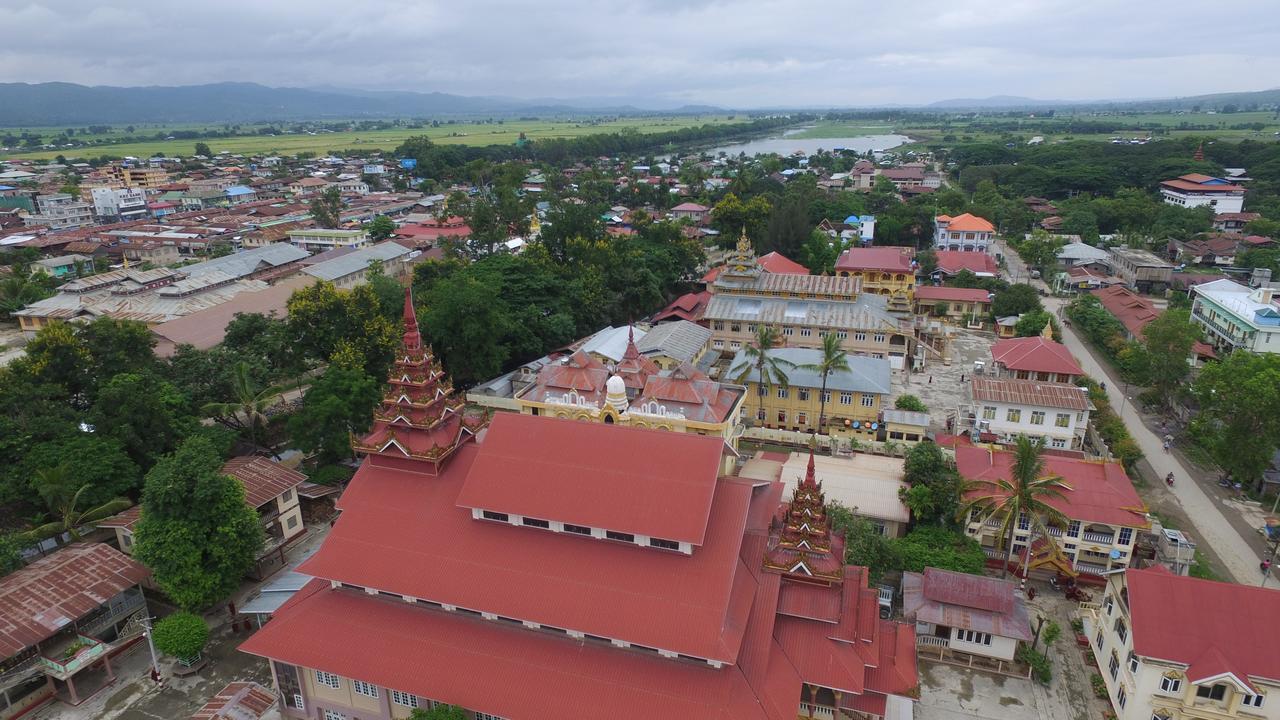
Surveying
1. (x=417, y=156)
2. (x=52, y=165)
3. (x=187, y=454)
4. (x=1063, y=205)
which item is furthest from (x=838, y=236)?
(x=52, y=165)

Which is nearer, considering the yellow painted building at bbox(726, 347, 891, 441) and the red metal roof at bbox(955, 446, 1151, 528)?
the red metal roof at bbox(955, 446, 1151, 528)

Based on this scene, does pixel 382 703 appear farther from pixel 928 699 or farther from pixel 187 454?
pixel 928 699

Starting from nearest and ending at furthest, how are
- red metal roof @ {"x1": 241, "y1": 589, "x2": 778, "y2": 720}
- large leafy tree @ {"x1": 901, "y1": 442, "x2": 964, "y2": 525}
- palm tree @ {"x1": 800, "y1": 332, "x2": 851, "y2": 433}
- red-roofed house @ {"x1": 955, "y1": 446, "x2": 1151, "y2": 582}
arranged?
red metal roof @ {"x1": 241, "y1": 589, "x2": 778, "y2": 720} → red-roofed house @ {"x1": 955, "y1": 446, "x2": 1151, "y2": 582} → large leafy tree @ {"x1": 901, "y1": 442, "x2": 964, "y2": 525} → palm tree @ {"x1": 800, "y1": 332, "x2": 851, "y2": 433}

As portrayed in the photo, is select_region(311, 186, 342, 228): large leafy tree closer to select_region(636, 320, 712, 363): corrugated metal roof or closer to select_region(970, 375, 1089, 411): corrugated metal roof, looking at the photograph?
select_region(636, 320, 712, 363): corrugated metal roof

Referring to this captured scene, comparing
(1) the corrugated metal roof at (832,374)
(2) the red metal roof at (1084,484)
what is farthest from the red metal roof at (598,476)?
(1) the corrugated metal roof at (832,374)

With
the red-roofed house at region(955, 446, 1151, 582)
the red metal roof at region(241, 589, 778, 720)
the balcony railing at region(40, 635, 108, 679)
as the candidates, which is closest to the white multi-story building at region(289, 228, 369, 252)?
the balcony railing at region(40, 635, 108, 679)

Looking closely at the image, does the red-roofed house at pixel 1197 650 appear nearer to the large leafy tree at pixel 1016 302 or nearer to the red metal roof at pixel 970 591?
the red metal roof at pixel 970 591
